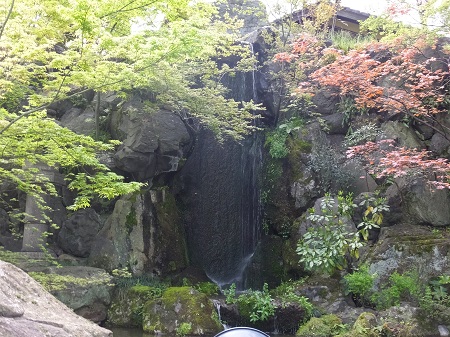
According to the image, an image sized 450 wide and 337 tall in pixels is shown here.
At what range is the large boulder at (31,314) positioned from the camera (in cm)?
410

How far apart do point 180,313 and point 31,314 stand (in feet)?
19.0

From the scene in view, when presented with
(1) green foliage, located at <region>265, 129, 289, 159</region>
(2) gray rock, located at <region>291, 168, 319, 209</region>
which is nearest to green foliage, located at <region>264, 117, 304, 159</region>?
(1) green foliage, located at <region>265, 129, 289, 159</region>

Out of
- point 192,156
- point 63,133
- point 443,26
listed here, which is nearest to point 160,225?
point 192,156

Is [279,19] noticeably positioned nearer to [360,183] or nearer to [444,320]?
[360,183]

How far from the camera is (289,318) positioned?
10.4 m

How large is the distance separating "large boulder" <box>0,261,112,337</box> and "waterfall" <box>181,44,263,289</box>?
950cm

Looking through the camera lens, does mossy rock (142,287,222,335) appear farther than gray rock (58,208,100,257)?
No

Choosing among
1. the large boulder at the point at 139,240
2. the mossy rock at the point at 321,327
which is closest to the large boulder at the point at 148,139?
the large boulder at the point at 139,240

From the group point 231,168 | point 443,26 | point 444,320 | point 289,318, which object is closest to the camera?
point 444,320

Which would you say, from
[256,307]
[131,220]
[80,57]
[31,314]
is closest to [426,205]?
[256,307]

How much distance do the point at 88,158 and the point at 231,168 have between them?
825 cm

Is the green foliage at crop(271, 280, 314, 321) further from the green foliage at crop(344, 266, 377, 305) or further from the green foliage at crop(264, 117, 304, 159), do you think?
the green foliage at crop(264, 117, 304, 159)

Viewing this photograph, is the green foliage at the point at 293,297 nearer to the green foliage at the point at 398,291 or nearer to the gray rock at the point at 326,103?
the green foliage at the point at 398,291

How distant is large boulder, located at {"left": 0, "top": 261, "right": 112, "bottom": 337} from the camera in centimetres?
410
